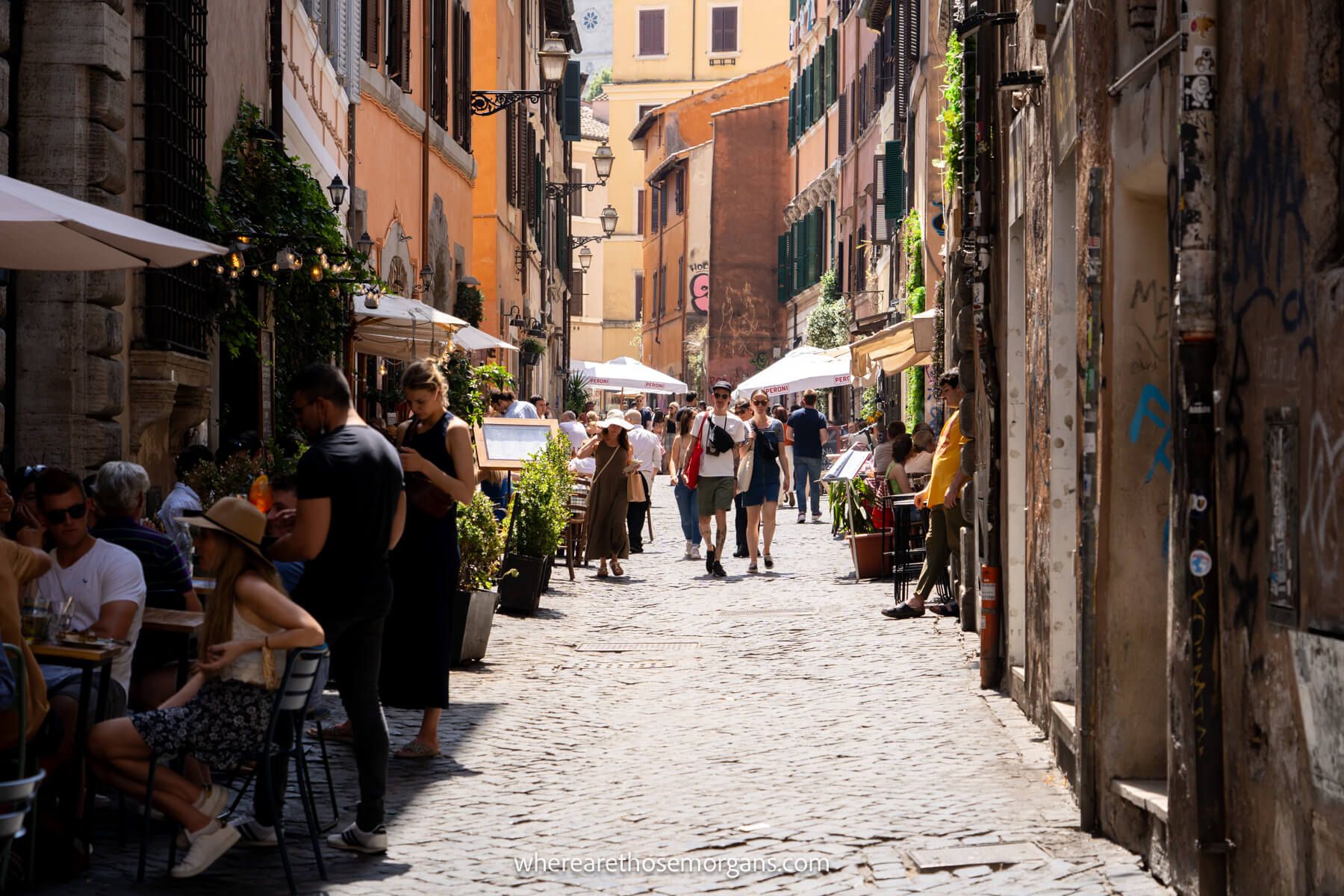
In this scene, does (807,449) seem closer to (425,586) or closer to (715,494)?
(715,494)

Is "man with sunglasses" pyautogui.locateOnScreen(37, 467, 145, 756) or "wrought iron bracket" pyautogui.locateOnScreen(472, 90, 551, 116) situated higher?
"wrought iron bracket" pyautogui.locateOnScreen(472, 90, 551, 116)

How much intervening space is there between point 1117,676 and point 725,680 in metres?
3.96

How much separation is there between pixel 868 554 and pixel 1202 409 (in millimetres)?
10682

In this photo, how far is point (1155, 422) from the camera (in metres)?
6.04

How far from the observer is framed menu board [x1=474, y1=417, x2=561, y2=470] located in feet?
48.1

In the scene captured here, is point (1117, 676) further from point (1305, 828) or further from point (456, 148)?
point (456, 148)

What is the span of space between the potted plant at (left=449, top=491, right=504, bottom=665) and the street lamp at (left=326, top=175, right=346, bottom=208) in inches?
190

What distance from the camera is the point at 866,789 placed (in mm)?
6926

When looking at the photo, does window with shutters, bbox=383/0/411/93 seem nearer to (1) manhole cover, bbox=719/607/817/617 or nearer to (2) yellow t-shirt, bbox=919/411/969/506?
(1) manhole cover, bbox=719/607/817/617

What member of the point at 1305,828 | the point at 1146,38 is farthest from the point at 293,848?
the point at 1146,38

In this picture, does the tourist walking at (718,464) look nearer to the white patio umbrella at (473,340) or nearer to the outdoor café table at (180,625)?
the white patio umbrella at (473,340)

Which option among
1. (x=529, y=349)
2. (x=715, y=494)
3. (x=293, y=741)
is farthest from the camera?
(x=529, y=349)

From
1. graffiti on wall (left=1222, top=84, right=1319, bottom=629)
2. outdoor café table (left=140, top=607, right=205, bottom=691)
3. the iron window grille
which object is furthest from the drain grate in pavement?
the iron window grille

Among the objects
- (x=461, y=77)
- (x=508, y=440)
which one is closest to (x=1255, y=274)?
(x=508, y=440)
